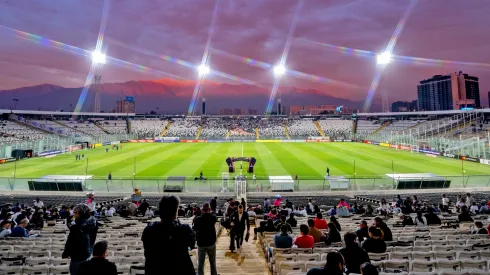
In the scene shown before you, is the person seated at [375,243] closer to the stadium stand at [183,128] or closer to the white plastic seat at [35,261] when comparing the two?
the white plastic seat at [35,261]

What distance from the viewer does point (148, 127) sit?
120812 millimetres

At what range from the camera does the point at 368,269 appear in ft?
13.2

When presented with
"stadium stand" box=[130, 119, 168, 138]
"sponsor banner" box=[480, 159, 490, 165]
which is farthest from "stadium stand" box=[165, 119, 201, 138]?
"sponsor banner" box=[480, 159, 490, 165]

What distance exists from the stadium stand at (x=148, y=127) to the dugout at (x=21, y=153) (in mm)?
50893

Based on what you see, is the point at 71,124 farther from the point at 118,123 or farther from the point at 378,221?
the point at 378,221

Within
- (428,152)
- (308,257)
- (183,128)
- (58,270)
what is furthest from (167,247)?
(183,128)

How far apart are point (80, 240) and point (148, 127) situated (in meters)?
121

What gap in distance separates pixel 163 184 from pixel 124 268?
809 inches

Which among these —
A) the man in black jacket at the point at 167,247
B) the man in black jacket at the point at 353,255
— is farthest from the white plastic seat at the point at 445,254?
the man in black jacket at the point at 167,247

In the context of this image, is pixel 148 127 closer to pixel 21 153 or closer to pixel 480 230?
pixel 21 153

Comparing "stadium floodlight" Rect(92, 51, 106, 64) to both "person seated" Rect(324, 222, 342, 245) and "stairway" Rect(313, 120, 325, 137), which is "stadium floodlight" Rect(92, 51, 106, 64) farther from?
"person seated" Rect(324, 222, 342, 245)

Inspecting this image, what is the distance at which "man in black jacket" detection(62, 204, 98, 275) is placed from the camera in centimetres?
547

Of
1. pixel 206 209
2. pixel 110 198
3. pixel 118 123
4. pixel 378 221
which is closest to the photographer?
pixel 206 209

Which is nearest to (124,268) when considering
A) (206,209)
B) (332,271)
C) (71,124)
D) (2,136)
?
(206,209)
